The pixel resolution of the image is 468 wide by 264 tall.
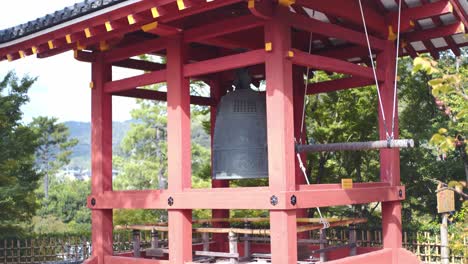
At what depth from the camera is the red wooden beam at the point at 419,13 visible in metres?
8.08

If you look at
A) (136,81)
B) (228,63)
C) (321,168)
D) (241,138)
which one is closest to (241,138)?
(241,138)

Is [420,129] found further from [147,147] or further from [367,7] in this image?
[147,147]

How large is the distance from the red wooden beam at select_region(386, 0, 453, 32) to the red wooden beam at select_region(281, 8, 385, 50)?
15.4 inches

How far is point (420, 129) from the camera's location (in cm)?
1755

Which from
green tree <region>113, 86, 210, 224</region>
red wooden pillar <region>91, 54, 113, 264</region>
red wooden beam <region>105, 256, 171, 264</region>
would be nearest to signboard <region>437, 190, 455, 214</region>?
red wooden beam <region>105, 256, 171, 264</region>

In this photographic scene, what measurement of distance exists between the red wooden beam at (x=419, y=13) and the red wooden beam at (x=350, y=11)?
17 cm

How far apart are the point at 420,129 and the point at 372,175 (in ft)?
6.55

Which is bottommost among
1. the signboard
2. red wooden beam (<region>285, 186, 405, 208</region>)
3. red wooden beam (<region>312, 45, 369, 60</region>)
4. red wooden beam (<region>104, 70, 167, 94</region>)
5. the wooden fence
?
the wooden fence

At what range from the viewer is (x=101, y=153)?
9.13 m

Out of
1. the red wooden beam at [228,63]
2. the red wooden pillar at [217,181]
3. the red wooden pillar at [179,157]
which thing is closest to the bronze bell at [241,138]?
the red wooden pillar at [179,157]

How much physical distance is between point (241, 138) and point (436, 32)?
353cm

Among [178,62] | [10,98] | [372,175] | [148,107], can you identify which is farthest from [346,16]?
[148,107]

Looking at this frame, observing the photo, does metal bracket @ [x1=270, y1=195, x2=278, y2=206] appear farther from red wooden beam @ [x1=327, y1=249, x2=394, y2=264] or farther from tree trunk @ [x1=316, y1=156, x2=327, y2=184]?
tree trunk @ [x1=316, y1=156, x2=327, y2=184]

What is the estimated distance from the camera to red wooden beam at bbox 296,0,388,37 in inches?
293
